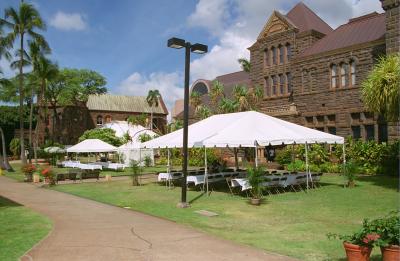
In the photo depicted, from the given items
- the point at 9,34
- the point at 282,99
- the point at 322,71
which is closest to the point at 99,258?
the point at 322,71

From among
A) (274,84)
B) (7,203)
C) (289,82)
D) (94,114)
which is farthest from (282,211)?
(94,114)

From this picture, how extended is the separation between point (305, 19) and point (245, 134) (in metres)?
22.9

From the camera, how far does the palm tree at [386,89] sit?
50.4 feet

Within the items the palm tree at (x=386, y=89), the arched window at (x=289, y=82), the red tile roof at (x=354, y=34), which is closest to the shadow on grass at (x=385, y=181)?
the palm tree at (x=386, y=89)

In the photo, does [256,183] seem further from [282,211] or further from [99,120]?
[99,120]

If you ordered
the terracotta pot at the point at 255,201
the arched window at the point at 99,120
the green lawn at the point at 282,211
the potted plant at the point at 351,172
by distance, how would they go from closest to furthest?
the green lawn at the point at 282,211
the terracotta pot at the point at 255,201
the potted plant at the point at 351,172
the arched window at the point at 99,120

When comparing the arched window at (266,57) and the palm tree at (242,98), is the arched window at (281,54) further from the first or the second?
the palm tree at (242,98)

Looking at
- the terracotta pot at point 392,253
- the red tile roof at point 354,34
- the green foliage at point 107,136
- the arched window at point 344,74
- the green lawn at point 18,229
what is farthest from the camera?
the green foliage at point 107,136

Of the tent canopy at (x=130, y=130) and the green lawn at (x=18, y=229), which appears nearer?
the green lawn at (x=18, y=229)

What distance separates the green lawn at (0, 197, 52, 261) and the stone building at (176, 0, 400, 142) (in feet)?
61.1

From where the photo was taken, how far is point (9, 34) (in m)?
36.2

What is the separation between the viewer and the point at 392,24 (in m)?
22.3

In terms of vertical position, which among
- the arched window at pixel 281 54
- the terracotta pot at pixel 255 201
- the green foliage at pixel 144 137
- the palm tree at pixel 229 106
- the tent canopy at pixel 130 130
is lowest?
the terracotta pot at pixel 255 201

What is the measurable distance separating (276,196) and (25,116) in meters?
53.6
